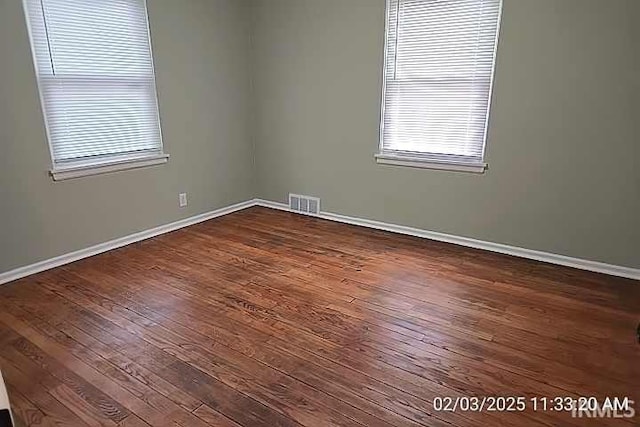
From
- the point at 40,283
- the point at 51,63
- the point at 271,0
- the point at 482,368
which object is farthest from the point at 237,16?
the point at 482,368

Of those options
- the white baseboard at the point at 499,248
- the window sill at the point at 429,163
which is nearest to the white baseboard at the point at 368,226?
the white baseboard at the point at 499,248

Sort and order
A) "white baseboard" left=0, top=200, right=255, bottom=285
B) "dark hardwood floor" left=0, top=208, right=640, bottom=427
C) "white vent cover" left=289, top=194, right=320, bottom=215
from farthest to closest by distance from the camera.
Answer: "white vent cover" left=289, top=194, right=320, bottom=215
"white baseboard" left=0, top=200, right=255, bottom=285
"dark hardwood floor" left=0, top=208, right=640, bottom=427

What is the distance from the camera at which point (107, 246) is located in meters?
3.53

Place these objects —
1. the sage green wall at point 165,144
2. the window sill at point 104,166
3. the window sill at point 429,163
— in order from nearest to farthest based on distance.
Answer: the sage green wall at point 165,144
the window sill at point 104,166
the window sill at point 429,163

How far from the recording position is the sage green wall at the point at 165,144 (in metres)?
2.87

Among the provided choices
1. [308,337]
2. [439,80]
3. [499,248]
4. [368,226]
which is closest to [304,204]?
[368,226]

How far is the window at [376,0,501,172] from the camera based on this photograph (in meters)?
3.21

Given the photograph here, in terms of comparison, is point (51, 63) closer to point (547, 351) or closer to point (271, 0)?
point (271, 0)

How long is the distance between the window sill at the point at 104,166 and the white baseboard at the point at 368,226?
59 centimetres

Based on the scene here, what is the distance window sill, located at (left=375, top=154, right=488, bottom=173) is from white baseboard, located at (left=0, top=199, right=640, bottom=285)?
1.91 ft

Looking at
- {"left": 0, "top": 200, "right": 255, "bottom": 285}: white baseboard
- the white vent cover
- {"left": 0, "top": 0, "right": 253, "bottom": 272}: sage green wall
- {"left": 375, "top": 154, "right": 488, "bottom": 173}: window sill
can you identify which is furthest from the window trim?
{"left": 0, "top": 200, "right": 255, "bottom": 285}: white baseboard

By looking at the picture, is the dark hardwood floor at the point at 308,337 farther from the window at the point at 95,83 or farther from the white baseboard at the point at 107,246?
the window at the point at 95,83

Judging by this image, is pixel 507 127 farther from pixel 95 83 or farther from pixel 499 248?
pixel 95 83

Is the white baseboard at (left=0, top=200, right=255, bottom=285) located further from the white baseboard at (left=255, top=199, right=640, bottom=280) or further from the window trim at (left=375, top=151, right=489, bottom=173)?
the window trim at (left=375, top=151, right=489, bottom=173)
